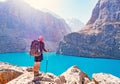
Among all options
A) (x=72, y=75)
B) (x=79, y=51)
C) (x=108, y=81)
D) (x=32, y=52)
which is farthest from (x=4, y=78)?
(x=79, y=51)

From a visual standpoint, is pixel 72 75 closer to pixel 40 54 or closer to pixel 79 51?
pixel 40 54

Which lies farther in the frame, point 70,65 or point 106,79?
point 70,65

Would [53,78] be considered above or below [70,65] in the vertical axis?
above

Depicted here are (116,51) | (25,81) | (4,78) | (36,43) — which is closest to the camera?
(25,81)

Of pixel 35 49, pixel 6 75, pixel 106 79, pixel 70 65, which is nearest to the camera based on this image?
pixel 106 79

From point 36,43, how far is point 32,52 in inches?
30.8

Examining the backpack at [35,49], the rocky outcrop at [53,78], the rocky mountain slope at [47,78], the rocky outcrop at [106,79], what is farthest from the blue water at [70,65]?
the rocky outcrop at [106,79]

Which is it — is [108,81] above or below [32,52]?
below

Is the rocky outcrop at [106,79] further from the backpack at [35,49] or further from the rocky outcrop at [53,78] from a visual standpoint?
the backpack at [35,49]

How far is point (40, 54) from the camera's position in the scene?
63.5 ft

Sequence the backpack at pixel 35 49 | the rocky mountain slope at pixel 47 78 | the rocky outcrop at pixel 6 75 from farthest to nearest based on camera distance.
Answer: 1. the rocky outcrop at pixel 6 75
2. the backpack at pixel 35 49
3. the rocky mountain slope at pixel 47 78

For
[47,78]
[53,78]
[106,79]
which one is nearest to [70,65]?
[53,78]

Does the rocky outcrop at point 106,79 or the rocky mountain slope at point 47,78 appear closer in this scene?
the rocky mountain slope at point 47,78

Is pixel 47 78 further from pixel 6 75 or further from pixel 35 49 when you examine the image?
pixel 6 75
